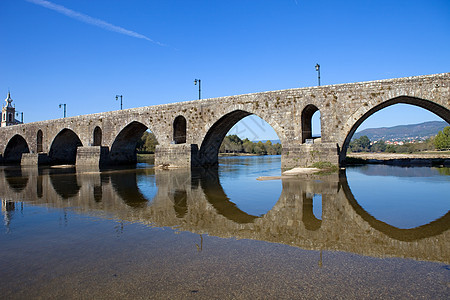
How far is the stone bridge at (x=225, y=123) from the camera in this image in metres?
18.9

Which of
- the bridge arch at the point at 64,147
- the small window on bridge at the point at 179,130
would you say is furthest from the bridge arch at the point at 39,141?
the small window on bridge at the point at 179,130

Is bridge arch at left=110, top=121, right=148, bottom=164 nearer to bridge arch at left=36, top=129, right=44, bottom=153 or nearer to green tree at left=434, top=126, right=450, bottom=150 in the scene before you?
bridge arch at left=36, top=129, right=44, bottom=153

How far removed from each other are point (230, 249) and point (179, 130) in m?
25.0

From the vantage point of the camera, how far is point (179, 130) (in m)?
29.3

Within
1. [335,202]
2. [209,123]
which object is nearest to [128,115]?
[209,123]

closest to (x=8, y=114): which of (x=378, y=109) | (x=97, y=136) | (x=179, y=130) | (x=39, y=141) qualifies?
(x=39, y=141)

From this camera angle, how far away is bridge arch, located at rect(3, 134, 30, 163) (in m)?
46.2

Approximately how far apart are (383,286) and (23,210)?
900 centimetres

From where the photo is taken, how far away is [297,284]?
11.9 feet

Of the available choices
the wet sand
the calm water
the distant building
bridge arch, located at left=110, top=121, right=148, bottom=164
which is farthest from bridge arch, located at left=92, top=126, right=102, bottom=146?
the distant building

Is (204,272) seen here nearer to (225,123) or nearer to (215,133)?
(225,123)

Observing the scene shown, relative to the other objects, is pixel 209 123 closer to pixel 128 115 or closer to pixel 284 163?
pixel 284 163

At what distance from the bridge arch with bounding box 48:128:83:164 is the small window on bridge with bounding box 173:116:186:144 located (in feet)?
54.6

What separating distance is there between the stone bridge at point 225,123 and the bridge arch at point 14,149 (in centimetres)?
411
